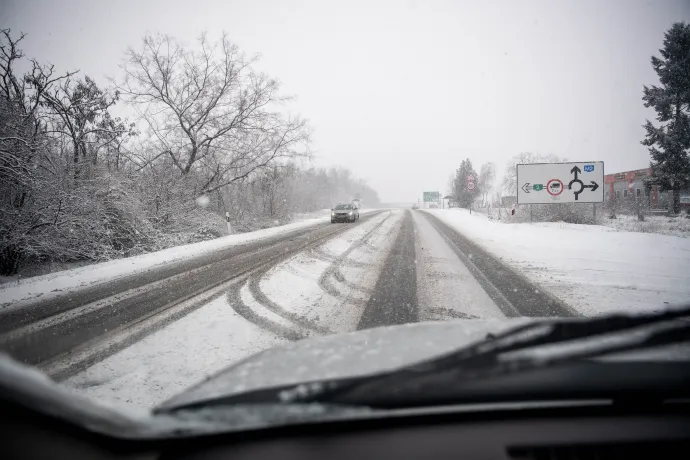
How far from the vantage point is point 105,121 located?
12531 millimetres

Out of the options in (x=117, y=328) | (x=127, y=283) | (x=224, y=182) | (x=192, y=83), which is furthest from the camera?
(x=224, y=182)

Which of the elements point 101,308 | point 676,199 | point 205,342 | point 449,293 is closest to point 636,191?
point 676,199

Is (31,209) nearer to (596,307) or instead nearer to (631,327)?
(631,327)

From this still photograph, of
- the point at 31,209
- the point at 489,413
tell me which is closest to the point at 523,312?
the point at 489,413

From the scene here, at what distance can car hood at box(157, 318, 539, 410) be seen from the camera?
1.33 meters

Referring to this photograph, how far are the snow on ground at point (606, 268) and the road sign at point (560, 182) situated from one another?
297 inches

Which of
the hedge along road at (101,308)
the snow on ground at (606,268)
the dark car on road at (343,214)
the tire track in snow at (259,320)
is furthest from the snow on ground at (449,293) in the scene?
the dark car on road at (343,214)

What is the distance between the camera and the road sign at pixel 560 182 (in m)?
17.8

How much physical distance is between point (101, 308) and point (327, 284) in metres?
3.56

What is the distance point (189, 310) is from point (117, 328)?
849 mm

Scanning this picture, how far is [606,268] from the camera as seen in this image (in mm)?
6781

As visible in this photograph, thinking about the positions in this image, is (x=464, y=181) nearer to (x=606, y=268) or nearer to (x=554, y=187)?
(x=554, y=187)

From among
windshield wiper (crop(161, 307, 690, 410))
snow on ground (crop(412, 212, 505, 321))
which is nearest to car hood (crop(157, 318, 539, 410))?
windshield wiper (crop(161, 307, 690, 410))

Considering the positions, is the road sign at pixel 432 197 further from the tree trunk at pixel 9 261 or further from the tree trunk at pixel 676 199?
the tree trunk at pixel 9 261
